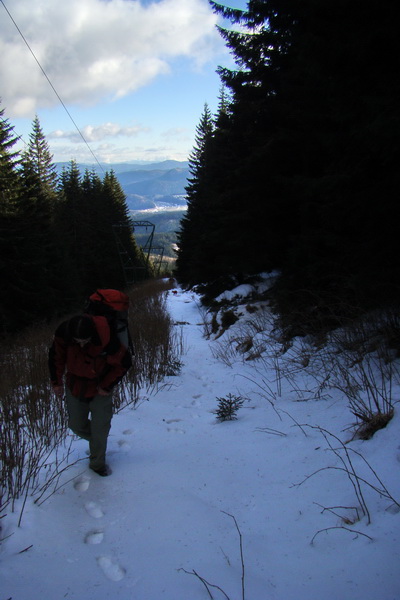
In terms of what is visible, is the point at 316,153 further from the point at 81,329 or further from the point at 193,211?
the point at 193,211

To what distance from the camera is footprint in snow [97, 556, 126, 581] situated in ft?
5.98

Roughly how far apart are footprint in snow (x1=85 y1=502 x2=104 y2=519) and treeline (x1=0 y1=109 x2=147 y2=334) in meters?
13.8

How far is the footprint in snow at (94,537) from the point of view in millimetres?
2075

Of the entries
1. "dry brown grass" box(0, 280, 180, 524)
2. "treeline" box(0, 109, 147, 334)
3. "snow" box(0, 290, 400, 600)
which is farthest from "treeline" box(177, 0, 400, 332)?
"treeline" box(0, 109, 147, 334)

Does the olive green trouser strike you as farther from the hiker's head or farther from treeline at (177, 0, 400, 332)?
treeline at (177, 0, 400, 332)

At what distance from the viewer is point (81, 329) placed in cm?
255

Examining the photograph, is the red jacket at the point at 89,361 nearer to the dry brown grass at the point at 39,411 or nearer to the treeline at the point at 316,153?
the dry brown grass at the point at 39,411

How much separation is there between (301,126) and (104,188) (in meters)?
34.2

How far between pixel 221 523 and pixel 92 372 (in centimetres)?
147

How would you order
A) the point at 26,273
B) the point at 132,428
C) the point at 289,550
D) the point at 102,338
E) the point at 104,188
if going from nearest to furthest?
the point at 289,550, the point at 102,338, the point at 132,428, the point at 26,273, the point at 104,188

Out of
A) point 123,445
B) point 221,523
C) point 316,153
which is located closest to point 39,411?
point 123,445

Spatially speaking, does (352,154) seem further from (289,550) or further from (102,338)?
(289,550)

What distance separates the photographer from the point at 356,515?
77.4 inches

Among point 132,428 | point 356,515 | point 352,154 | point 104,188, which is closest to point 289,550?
point 356,515
